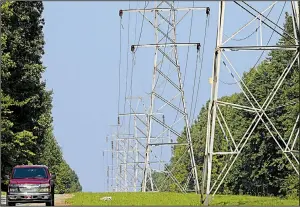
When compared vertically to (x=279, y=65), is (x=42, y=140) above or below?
below

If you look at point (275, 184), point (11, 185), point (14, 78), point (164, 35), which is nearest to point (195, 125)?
point (275, 184)

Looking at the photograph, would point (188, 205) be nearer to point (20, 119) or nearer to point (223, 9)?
point (223, 9)

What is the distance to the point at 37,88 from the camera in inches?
2132

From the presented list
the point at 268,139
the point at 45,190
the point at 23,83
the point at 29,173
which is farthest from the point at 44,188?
the point at 268,139

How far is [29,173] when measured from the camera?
3181cm

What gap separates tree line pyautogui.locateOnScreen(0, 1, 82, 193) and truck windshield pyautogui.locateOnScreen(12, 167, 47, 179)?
1759 centimetres

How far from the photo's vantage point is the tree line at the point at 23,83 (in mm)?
50594

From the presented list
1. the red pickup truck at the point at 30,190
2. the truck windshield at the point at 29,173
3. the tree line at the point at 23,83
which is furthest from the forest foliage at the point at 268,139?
the red pickup truck at the point at 30,190

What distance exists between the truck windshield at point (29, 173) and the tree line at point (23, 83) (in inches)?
692

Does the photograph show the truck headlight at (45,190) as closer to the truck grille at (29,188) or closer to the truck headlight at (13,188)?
the truck grille at (29,188)

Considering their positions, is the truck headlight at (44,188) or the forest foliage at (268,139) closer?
the truck headlight at (44,188)

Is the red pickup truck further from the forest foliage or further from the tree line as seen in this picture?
the forest foliage

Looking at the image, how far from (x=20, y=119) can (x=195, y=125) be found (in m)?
76.3

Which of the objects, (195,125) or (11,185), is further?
(195,125)
